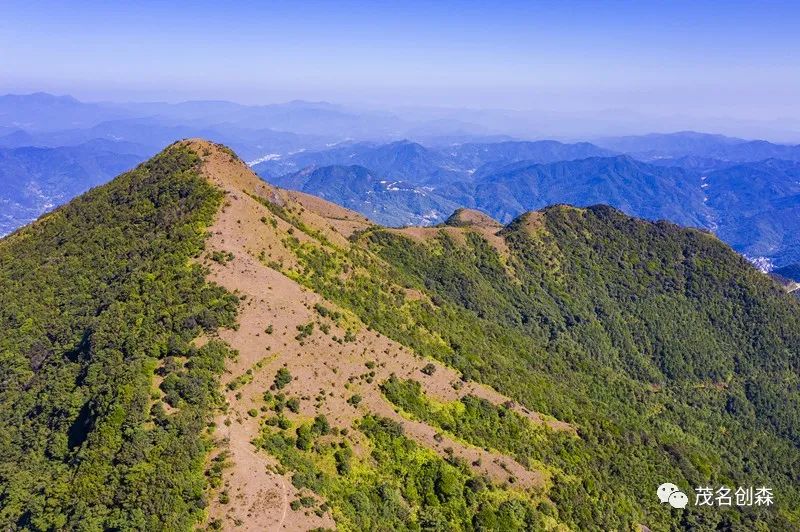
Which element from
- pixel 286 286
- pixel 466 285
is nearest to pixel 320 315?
pixel 286 286

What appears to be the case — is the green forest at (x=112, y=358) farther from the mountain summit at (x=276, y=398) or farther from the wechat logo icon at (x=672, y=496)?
the wechat logo icon at (x=672, y=496)

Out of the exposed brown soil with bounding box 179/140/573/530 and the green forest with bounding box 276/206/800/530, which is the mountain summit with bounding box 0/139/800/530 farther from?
the green forest with bounding box 276/206/800/530

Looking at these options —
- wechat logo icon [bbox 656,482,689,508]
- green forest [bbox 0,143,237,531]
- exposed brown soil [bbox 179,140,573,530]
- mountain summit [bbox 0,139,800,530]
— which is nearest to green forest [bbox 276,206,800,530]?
mountain summit [bbox 0,139,800,530]

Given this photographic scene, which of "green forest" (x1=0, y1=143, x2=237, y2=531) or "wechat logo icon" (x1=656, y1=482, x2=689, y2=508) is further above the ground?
"green forest" (x1=0, y1=143, x2=237, y2=531)

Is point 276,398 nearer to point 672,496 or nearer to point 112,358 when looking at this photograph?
point 112,358

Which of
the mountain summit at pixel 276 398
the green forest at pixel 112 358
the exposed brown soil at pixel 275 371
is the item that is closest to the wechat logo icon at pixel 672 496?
the mountain summit at pixel 276 398
